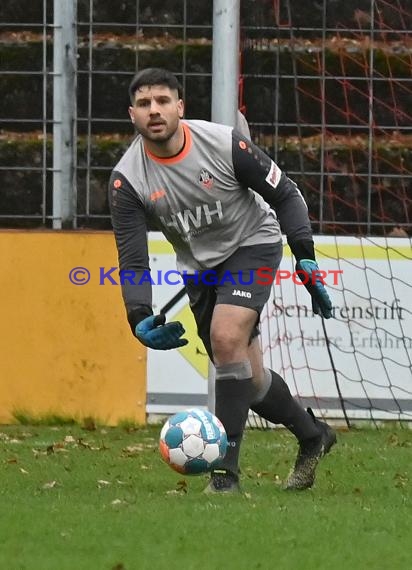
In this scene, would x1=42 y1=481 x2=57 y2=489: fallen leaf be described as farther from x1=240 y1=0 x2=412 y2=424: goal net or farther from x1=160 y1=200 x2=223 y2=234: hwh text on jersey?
x1=240 y1=0 x2=412 y2=424: goal net

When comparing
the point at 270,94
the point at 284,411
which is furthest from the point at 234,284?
the point at 270,94

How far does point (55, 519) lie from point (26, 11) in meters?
7.23

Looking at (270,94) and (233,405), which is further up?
(270,94)

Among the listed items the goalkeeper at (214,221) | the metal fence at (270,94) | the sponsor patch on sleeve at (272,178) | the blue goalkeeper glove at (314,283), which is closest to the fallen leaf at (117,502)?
the goalkeeper at (214,221)

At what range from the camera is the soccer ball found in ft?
22.0

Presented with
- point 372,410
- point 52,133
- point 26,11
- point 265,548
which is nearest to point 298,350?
point 372,410

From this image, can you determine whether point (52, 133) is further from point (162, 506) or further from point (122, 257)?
point (162, 506)

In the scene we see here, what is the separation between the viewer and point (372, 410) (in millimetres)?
10758

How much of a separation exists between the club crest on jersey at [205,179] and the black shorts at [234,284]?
337 millimetres

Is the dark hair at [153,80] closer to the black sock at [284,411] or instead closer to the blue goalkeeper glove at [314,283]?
the blue goalkeeper glove at [314,283]

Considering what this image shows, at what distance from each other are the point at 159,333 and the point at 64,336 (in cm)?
402

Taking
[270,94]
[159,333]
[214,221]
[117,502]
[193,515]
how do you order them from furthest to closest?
[270,94], [214,221], [159,333], [117,502], [193,515]

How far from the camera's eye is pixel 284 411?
7320mm

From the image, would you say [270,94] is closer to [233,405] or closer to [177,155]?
[177,155]
